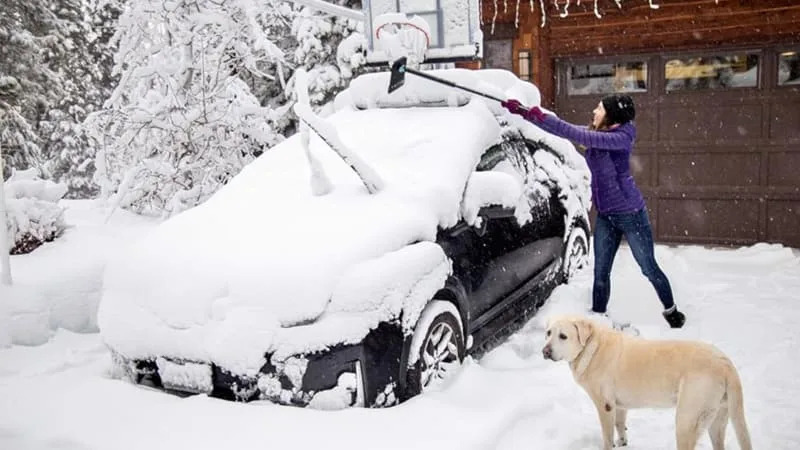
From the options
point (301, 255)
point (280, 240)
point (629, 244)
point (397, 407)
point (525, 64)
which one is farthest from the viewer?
point (525, 64)

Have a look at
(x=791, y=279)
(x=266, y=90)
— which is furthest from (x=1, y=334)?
(x=266, y=90)

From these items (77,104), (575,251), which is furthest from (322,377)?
(77,104)

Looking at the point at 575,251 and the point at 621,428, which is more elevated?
the point at 575,251

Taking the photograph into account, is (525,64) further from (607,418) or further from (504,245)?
(607,418)

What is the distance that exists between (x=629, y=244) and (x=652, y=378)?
2282 mm

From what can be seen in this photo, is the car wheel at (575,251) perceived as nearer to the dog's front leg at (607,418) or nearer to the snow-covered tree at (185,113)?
the dog's front leg at (607,418)

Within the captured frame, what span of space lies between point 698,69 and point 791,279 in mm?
3134

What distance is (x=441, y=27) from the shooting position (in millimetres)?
7762

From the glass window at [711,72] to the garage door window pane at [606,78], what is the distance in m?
0.35

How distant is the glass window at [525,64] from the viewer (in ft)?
31.7

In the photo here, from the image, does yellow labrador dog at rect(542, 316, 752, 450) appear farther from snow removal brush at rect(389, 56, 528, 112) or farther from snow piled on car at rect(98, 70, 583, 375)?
snow removal brush at rect(389, 56, 528, 112)

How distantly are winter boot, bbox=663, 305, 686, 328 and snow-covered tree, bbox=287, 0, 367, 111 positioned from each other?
305 inches

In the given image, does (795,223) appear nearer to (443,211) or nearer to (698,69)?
(698,69)

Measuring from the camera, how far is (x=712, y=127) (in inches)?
346
